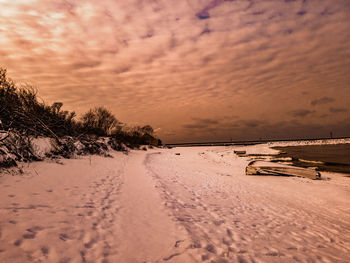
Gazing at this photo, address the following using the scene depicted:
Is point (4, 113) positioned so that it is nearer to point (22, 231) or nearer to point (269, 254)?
point (22, 231)

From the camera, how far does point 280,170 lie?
9.95 metres

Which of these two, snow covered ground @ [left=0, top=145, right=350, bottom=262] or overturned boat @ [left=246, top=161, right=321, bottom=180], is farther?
overturned boat @ [left=246, top=161, right=321, bottom=180]

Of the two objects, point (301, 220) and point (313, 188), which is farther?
point (313, 188)

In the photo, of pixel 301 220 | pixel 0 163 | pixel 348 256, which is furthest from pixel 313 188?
pixel 0 163

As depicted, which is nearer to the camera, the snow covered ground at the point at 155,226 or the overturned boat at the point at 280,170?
the snow covered ground at the point at 155,226

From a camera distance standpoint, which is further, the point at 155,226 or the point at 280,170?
the point at 280,170

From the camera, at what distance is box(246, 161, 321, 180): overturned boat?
29.9 ft

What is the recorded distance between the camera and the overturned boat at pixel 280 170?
910cm

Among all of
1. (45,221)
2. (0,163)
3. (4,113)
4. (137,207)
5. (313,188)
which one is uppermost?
(4,113)

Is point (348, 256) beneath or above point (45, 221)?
beneath

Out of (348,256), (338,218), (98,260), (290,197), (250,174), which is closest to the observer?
(98,260)

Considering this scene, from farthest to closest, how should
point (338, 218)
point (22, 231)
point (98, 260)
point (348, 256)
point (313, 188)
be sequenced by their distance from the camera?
1. point (313, 188)
2. point (338, 218)
3. point (348, 256)
4. point (22, 231)
5. point (98, 260)

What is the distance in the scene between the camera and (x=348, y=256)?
291 centimetres

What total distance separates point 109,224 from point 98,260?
3.31ft
